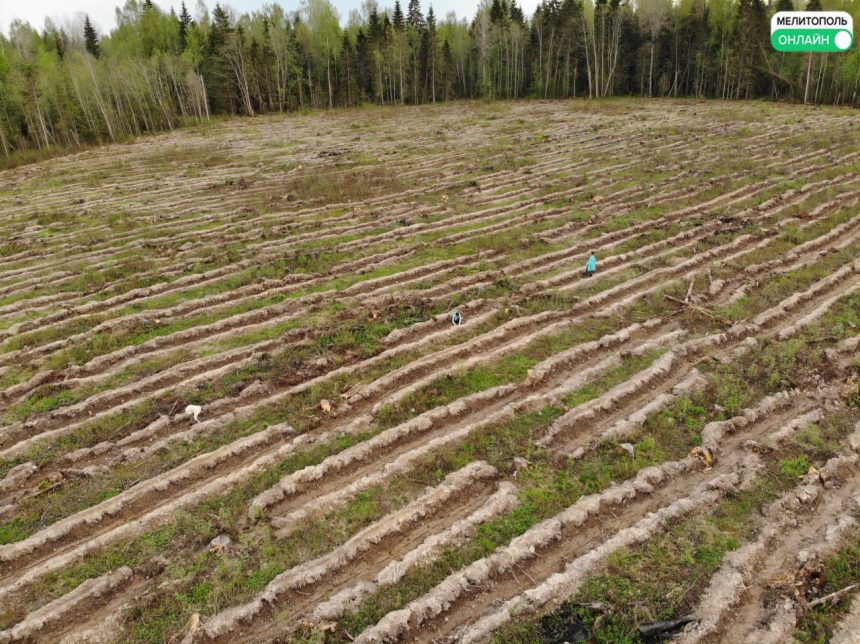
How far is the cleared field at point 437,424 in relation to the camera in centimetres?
587

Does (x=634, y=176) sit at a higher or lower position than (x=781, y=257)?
higher

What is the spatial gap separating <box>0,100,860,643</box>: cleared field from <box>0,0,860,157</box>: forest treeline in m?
44.3

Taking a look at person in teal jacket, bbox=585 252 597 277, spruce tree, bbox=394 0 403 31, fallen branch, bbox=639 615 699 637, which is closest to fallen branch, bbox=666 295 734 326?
person in teal jacket, bbox=585 252 597 277

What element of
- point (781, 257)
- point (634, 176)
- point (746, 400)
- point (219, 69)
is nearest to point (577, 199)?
point (634, 176)

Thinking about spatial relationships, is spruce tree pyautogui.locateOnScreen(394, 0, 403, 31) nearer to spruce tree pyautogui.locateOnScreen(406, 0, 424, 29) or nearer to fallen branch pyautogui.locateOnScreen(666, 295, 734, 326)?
spruce tree pyautogui.locateOnScreen(406, 0, 424, 29)

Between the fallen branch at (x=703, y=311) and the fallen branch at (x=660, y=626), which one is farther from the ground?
the fallen branch at (x=703, y=311)

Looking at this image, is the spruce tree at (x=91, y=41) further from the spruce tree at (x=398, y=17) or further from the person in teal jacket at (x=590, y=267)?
the person in teal jacket at (x=590, y=267)

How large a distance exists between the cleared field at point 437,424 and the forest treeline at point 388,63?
1743 inches

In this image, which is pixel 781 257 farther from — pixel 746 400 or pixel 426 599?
pixel 426 599

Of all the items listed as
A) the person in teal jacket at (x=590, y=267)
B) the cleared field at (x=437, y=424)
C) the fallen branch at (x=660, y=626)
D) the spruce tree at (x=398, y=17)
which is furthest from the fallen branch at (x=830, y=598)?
the spruce tree at (x=398, y=17)

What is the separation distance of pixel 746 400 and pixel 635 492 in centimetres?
331

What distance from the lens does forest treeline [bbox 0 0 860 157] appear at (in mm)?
50938

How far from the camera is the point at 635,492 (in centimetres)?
714

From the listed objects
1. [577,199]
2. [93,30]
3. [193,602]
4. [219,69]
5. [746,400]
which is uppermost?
[93,30]
